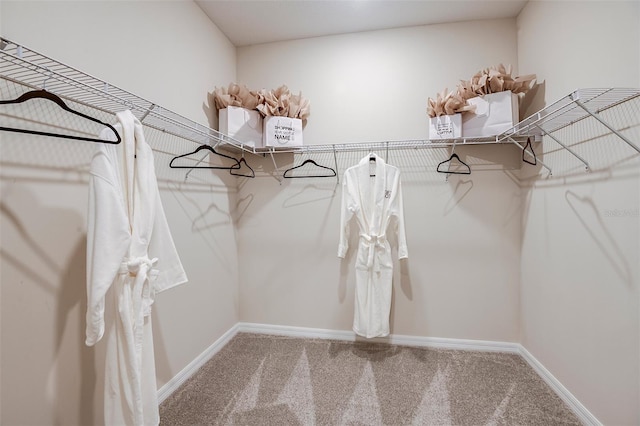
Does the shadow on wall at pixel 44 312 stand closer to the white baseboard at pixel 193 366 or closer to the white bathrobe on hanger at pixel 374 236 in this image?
the white baseboard at pixel 193 366

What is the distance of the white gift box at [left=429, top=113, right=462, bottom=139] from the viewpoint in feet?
6.23

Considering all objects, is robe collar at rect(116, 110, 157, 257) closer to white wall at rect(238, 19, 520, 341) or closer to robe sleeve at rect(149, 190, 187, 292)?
robe sleeve at rect(149, 190, 187, 292)

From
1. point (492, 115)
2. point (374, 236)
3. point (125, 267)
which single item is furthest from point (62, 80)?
point (492, 115)

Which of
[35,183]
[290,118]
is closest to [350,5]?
[290,118]

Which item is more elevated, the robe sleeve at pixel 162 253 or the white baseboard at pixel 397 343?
the robe sleeve at pixel 162 253

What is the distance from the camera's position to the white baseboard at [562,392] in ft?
4.66

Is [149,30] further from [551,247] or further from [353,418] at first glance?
[551,247]

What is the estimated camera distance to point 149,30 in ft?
5.11

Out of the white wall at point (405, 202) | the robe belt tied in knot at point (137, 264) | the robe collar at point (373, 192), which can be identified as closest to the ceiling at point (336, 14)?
the white wall at point (405, 202)

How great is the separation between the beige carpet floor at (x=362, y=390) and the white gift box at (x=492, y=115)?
168cm

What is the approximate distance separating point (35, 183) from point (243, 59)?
79.5 inches

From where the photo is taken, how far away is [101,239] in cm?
95

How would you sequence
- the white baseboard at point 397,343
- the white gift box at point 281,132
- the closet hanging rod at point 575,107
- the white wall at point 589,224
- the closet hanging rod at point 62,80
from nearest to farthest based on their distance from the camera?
1. the closet hanging rod at point 62,80
2. the closet hanging rod at point 575,107
3. the white wall at point 589,224
4. the white baseboard at point 397,343
5. the white gift box at point 281,132

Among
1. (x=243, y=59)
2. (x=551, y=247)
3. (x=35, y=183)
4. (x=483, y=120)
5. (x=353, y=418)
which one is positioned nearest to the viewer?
(x=35, y=183)
